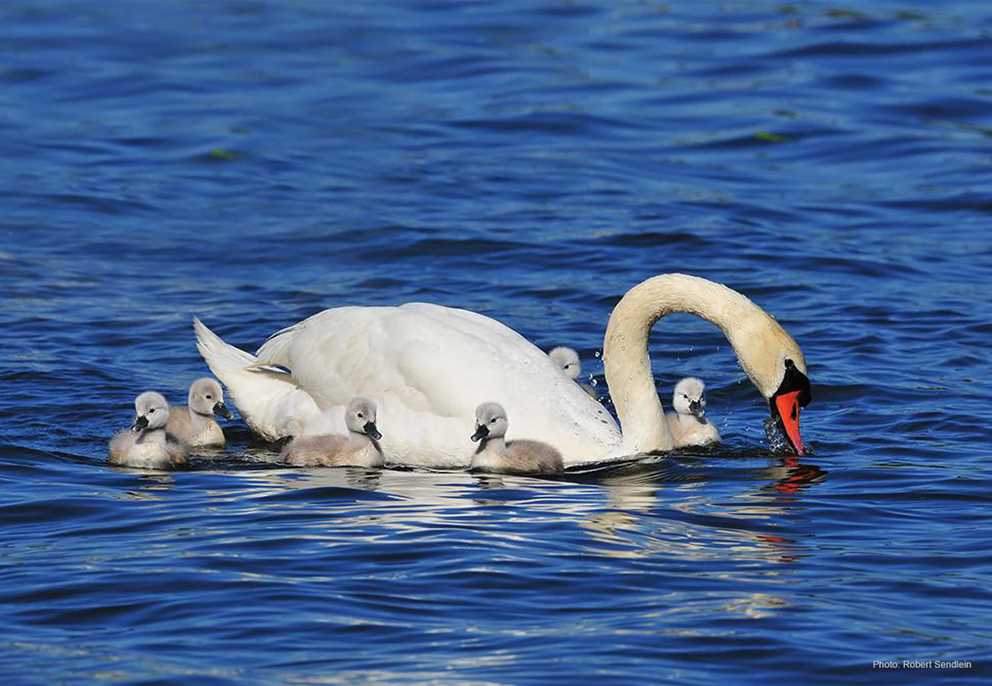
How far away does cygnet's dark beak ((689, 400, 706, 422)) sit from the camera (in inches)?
481

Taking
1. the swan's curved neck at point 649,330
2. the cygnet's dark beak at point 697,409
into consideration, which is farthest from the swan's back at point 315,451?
the cygnet's dark beak at point 697,409

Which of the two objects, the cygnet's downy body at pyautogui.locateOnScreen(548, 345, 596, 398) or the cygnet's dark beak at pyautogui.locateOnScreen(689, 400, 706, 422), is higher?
the cygnet's downy body at pyautogui.locateOnScreen(548, 345, 596, 398)

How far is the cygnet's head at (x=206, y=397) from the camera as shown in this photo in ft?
39.7

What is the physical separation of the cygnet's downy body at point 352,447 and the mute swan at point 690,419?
183cm

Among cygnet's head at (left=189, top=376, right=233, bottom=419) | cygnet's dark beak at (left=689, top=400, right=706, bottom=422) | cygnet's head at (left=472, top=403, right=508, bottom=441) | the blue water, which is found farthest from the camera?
cygnet's dark beak at (left=689, top=400, right=706, bottom=422)

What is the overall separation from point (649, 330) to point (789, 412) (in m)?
0.99

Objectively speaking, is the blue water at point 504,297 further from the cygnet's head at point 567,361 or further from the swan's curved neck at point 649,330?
the cygnet's head at point 567,361

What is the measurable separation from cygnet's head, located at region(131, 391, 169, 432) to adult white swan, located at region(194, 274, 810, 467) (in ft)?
3.48

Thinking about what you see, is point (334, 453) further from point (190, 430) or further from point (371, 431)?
point (190, 430)

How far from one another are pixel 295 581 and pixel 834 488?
3.39m

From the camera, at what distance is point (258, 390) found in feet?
41.8

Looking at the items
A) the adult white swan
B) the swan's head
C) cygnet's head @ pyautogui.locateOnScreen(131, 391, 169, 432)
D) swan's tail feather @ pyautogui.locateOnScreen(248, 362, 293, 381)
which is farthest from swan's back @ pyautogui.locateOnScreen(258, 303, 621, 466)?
cygnet's head @ pyautogui.locateOnScreen(131, 391, 169, 432)

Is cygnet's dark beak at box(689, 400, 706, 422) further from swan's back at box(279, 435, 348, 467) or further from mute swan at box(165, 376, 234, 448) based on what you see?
mute swan at box(165, 376, 234, 448)

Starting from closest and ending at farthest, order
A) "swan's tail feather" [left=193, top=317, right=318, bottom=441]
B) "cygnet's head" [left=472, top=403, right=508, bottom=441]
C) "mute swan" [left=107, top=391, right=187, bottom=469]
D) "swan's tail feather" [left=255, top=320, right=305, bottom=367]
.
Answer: "cygnet's head" [left=472, top=403, right=508, bottom=441], "mute swan" [left=107, top=391, right=187, bottom=469], "swan's tail feather" [left=193, top=317, right=318, bottom=441], "swan's tail feather" [left=255, top=320, right=305, bottom=367]
